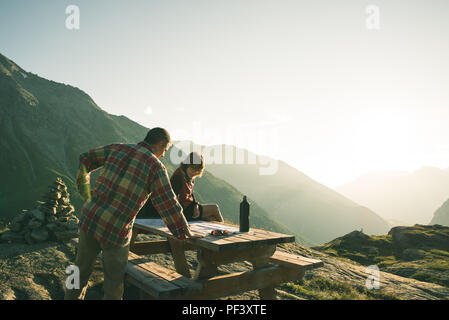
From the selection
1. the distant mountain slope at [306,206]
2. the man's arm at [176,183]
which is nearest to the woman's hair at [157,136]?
the man's arm at [176,183]

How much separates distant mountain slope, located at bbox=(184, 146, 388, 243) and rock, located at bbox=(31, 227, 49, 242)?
5764 inches

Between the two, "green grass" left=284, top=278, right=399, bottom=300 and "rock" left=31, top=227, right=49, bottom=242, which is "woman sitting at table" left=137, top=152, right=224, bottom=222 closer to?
"green grass" left=284, top=278, right=399, bottom=300

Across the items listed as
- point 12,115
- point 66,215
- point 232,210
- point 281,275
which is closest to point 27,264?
point 66,215

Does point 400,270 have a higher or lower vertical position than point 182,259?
lower

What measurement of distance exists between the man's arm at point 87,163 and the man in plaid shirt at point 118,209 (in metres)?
0.24

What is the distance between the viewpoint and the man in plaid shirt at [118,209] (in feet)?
10.2

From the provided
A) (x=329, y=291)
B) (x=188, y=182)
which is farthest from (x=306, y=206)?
(x=188, y=182)

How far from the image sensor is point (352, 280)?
7.70m

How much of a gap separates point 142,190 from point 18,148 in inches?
2453

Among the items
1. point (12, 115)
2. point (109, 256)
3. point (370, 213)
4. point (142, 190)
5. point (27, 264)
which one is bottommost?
point (370, 213)

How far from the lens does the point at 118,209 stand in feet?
10.2

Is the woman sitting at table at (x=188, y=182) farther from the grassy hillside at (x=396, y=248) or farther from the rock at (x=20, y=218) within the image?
the grassy hillside at (x=396, y=248)

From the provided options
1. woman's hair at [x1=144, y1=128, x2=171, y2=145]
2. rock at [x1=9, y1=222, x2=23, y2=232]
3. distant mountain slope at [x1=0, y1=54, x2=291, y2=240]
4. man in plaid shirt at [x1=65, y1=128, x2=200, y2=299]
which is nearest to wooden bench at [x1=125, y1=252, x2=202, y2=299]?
man in plaid shirt at [x1=65, y1=128, x2=200, y2=299]

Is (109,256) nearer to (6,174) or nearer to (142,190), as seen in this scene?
(142,190)
